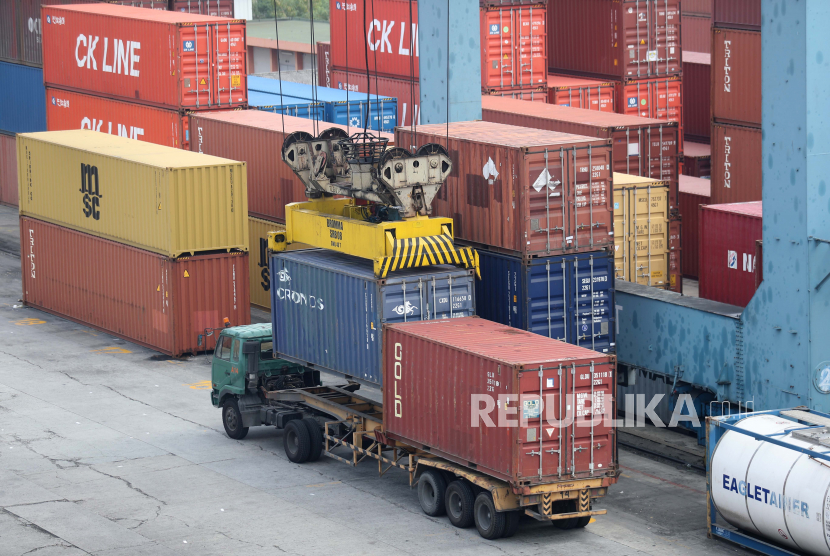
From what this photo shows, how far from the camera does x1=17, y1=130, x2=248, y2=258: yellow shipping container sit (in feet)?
103

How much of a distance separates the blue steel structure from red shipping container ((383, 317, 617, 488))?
413 cm

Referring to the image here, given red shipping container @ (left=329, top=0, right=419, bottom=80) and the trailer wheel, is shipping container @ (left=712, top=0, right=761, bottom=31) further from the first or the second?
the trailer wheel

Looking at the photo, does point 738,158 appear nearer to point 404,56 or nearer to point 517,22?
point 517,22

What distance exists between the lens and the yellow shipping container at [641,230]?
2989 cm

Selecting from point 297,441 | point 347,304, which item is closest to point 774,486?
point 347,304

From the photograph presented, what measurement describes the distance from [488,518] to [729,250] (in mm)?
10580

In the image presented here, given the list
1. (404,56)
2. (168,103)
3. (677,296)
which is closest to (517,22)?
(404,56)

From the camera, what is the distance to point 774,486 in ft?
61.9

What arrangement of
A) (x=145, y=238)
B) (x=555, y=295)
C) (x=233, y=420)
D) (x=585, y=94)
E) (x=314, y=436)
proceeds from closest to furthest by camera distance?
(x=314, y=436), (x=555, y=295), (x=233, y=420), (x=145, y=238), (x=585, y=94)

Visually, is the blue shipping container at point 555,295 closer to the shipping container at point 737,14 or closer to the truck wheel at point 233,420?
the truck wheel at point 233,420

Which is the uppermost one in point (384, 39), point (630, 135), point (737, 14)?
point (737, 14)

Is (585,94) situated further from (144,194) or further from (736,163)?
(144,194)

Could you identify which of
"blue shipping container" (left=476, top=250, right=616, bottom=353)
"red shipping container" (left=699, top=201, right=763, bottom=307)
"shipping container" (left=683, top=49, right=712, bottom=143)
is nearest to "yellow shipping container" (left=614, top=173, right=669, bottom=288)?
"red shipping container" (left=699, top=201, right=763, bottom=307)

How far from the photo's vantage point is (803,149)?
2208cm
